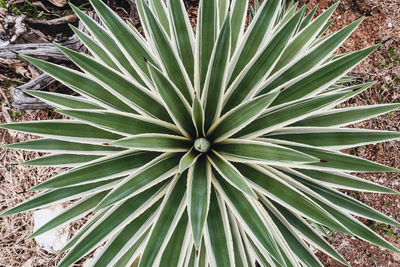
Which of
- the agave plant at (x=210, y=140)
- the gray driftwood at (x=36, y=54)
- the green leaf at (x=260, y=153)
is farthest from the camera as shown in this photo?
the gray driftwood at (x=36, y=54)

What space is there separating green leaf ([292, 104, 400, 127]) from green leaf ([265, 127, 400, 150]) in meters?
0.06

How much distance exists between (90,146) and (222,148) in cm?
51

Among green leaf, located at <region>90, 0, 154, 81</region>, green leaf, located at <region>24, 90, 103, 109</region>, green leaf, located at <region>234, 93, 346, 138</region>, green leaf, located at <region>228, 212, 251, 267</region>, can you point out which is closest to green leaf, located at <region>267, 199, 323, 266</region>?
green leaf, located at <region>228, 212, 251, 267</region>

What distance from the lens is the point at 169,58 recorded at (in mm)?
979

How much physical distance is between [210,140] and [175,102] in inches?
7.2

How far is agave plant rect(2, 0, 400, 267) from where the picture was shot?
876 mm

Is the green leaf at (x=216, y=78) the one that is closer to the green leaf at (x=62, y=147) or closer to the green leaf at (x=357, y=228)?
the green leaf at (x=62, y=147)

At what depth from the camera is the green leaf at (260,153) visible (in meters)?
0.77

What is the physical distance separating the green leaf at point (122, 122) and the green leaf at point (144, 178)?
98 millimetres

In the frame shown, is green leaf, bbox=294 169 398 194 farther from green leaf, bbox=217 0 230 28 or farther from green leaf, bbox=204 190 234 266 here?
green leaf, bbox=217 0 230 28

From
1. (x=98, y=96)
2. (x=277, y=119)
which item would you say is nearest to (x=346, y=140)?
(x=277, y=119)

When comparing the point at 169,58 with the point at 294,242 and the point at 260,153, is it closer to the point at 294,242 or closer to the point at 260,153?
the point at 260,153

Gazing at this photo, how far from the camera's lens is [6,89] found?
233 centimetres

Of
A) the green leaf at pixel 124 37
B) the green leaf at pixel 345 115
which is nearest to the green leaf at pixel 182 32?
the green leaf at pixel 124 37
